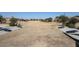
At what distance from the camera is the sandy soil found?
2191 millimetres

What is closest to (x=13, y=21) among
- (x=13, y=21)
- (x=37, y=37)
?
(x=13, y=21)

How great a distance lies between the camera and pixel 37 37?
87.2 inches

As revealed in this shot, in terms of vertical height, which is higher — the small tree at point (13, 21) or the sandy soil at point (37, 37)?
the small tree at point (13, 21)

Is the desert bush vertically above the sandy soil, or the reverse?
the desert bush

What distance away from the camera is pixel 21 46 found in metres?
2.20

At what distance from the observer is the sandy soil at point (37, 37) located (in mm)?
2191

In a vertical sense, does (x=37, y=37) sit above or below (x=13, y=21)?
below

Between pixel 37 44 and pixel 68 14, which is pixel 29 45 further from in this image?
pixel 68 14

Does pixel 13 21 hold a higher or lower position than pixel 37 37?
higher

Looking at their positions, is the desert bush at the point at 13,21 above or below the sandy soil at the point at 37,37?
above

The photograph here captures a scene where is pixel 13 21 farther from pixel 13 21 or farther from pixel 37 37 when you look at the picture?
pixel 37 37
